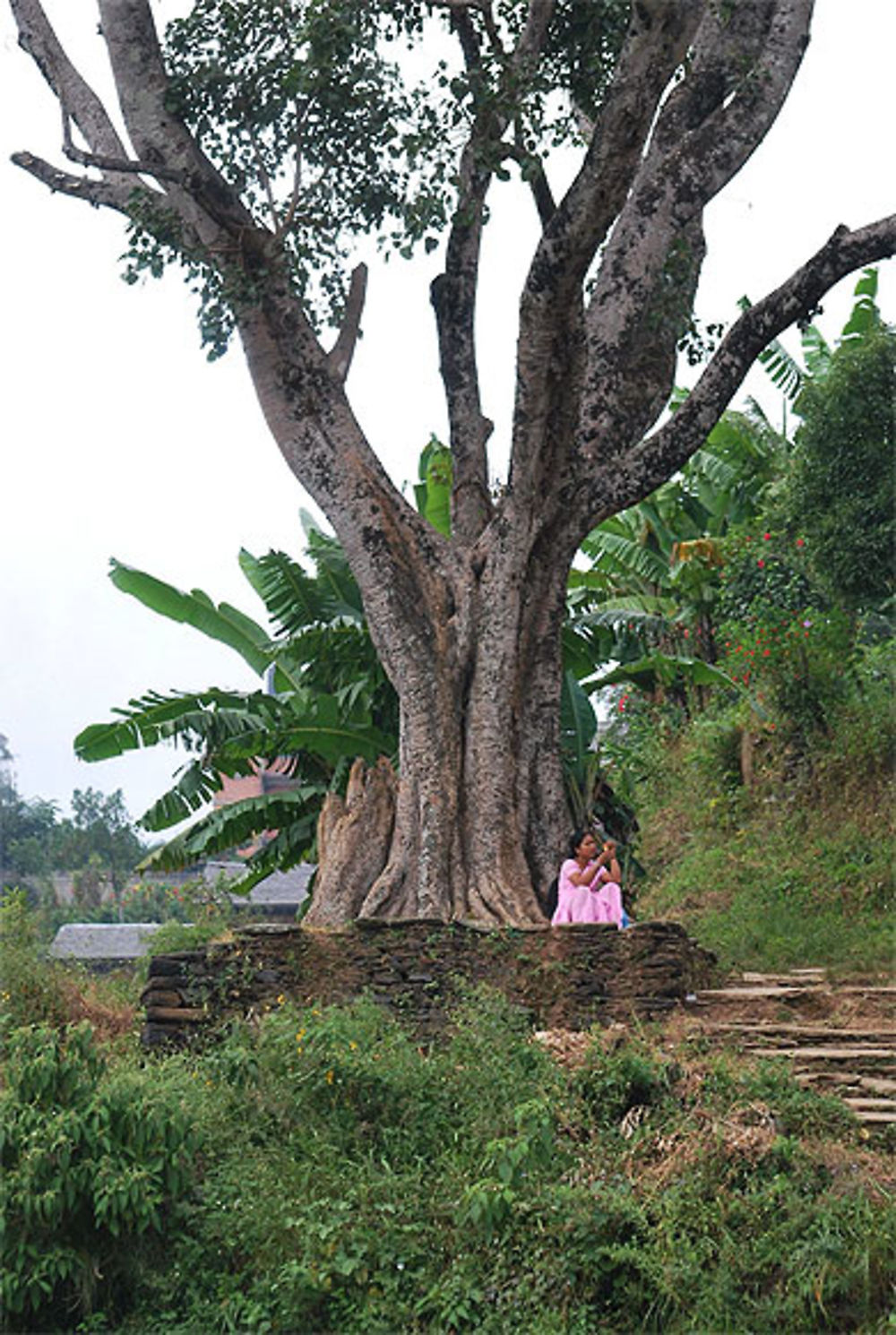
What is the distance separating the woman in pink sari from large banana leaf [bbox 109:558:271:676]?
5.83 metres

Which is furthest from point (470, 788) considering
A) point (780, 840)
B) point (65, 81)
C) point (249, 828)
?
point (65, 81)

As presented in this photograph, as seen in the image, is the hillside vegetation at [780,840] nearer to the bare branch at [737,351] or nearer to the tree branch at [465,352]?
the bare branch at [737,351]

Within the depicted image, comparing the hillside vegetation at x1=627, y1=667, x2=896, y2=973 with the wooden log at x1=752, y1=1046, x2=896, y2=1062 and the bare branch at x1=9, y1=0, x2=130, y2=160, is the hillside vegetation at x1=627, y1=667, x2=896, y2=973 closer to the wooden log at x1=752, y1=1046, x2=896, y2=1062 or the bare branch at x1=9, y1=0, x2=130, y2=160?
the wooden log at x1=752, y1=1046, x2=896, y2=1062

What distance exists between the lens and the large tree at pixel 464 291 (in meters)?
11.8

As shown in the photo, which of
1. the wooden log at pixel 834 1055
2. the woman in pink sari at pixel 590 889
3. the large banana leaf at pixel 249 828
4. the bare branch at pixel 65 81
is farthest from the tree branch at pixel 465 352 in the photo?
the wooden log at pixel 834 1055

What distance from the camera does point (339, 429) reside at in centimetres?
1258

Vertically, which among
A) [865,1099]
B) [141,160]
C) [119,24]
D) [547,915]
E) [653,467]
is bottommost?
[865,1099]

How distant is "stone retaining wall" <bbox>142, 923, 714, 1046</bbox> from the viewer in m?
10.4

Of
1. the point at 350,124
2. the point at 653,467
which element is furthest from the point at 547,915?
the point at 350,124

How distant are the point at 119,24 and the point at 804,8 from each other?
5348 millimetres

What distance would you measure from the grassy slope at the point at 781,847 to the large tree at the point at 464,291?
2516 mm

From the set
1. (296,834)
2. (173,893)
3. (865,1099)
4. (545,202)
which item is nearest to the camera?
(865,1099)

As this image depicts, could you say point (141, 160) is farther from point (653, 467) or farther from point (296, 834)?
point (296, 834)

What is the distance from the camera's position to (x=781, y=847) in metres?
15.4
